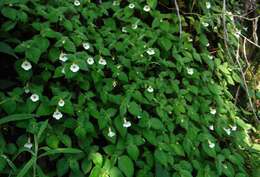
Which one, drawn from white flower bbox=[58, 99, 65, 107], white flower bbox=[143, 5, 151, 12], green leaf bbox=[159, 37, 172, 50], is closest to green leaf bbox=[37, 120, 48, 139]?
white flower bbox=[58, 99, 65, 107]

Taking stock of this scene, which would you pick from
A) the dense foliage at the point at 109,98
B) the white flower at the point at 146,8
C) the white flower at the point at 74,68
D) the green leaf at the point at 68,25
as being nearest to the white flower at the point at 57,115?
the dense foliage at the point at 109,98

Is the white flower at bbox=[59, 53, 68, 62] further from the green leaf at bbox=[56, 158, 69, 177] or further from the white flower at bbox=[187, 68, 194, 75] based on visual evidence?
the white flower at bbox=[187, 68, 194, 75]

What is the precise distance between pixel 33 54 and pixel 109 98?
46cm


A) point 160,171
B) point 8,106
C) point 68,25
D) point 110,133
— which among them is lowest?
point 160,171

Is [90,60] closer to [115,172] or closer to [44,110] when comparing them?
[44,110]

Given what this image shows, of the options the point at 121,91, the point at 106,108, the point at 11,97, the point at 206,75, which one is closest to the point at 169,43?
the point at 206,75

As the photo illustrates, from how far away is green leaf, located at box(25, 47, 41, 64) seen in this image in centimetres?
→ 206

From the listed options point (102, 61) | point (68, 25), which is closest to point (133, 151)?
point (102, 61)

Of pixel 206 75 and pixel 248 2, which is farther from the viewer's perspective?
pixel 248 2

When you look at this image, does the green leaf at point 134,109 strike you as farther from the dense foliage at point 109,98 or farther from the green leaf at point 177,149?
the green leaf at point 177,149

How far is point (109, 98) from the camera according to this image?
7.21 feet

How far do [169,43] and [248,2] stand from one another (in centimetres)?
123

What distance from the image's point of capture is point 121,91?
2316 millimetres

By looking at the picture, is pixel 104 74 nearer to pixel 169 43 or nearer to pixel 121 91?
pixel 121 91
